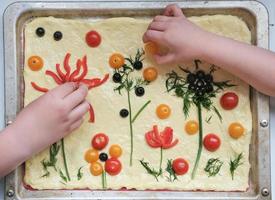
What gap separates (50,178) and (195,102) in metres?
0.23

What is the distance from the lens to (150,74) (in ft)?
2.38

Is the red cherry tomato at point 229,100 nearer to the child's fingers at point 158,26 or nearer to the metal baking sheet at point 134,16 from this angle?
the metal baking sheet at point 134,16

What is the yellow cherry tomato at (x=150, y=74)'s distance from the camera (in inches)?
28.5

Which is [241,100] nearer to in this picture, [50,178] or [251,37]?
[251,37]

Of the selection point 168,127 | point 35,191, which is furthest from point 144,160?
point 35,191

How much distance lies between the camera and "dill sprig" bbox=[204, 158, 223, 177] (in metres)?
0.72

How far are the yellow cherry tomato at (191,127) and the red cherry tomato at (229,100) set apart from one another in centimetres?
5

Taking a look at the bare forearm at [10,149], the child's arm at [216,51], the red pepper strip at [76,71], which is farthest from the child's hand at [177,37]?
the bare forearm at [10,149]

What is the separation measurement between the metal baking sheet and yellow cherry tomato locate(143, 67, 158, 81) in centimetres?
8

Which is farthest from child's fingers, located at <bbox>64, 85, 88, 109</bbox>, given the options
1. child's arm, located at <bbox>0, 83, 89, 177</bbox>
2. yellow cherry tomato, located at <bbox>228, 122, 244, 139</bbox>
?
yellow cherry tomato, located at <bbox>228, 122, 244, 139</bbox>

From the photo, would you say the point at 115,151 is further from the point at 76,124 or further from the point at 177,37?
the point at 177,37

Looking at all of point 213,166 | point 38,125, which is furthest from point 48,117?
point 213,166

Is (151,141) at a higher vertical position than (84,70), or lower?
lower

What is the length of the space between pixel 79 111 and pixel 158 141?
0.39 ft
